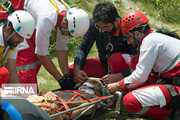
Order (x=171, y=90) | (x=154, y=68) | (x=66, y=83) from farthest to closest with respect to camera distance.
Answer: (x=66, y=83)
(x=154, y=68)
(x=171, y=90)

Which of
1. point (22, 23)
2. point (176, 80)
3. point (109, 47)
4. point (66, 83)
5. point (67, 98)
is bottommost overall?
point (66, 83)

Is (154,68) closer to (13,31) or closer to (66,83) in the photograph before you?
(66,83)

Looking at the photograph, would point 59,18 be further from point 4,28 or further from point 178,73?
point 178,73

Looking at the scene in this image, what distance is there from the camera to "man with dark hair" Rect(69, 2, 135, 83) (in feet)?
14.2

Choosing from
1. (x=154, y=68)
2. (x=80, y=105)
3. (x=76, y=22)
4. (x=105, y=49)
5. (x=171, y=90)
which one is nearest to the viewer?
(x=80, y=105)

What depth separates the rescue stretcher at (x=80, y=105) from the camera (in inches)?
129

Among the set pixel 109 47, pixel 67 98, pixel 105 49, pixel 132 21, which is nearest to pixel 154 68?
pixel 132 21

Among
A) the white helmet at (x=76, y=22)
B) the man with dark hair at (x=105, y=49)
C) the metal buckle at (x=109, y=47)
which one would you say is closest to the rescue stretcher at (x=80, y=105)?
the man with dark hair at (x=105, y=49)

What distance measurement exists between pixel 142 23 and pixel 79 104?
147 centimetres

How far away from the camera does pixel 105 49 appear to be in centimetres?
490

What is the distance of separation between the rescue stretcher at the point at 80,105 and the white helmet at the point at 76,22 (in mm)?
986

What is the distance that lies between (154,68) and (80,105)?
125 centimetres

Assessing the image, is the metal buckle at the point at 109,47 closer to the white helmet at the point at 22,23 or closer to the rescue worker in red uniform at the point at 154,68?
the rescue worker in red uniform at the point at 154,68

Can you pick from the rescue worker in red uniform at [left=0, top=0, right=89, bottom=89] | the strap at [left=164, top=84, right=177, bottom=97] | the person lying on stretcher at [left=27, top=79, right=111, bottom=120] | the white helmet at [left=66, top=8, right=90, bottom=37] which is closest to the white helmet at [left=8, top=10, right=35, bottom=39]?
the rescue worker in red uniform at [left=0, top=0, right=89, bottom=89]
